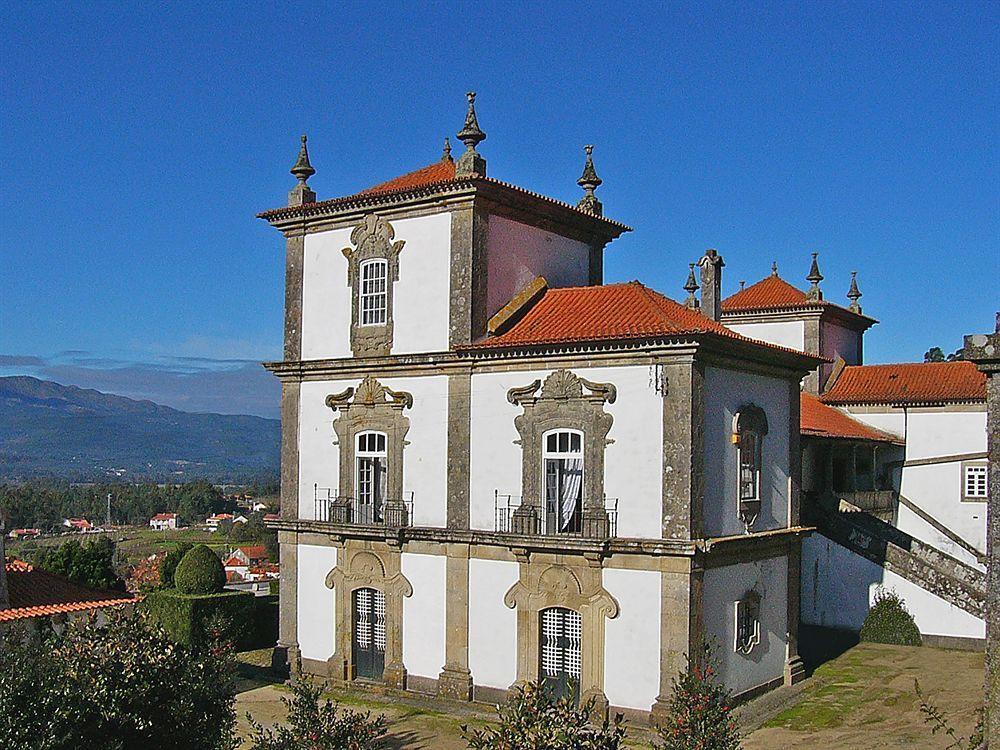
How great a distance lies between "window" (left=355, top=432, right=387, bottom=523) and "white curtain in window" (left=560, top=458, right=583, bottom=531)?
4670 millimetres

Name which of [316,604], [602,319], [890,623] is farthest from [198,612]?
[890,623]

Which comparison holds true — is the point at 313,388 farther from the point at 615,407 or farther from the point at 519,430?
the point at 615,407

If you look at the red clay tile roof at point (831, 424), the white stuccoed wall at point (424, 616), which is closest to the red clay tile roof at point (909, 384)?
the red clay tile roof at point (831, 424)

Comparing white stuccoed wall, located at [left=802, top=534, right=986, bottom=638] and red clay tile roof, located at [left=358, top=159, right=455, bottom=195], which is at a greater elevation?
red clay tile roof, located at [left=358, top=159, right=455, bottom=195]

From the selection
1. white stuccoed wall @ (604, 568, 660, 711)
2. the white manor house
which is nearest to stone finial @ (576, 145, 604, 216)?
the white manor house

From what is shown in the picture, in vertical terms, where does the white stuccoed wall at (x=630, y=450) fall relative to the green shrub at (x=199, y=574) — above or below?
above

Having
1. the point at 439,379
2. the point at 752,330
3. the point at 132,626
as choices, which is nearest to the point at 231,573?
the point at 752,330

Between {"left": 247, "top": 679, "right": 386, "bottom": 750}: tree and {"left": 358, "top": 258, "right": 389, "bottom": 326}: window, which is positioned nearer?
{"left": 247, "top": 679, "right": 386, "bottom": 750}: tree

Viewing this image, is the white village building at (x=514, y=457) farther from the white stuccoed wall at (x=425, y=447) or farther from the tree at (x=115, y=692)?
the tree at (x=115, y=692)

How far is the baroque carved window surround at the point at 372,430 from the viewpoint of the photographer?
77.3ft

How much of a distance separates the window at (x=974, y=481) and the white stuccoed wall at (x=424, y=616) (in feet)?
57.8

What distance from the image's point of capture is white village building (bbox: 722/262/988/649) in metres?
28.5

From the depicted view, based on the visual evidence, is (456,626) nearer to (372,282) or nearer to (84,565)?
(372,282)

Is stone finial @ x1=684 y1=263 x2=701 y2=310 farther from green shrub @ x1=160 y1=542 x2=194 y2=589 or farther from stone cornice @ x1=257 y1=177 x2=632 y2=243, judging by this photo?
green shrub @ x1=160 y1=542 x2=194 y2=589
